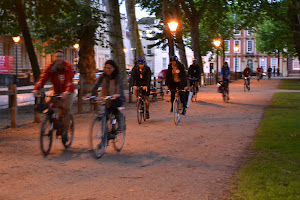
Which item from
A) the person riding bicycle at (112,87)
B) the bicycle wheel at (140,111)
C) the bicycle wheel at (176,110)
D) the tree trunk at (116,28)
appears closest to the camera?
the person riding bicycle at (112,87)

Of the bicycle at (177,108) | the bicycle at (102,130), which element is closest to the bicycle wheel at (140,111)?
the bicycle at (177,108)

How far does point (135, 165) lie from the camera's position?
820 cm

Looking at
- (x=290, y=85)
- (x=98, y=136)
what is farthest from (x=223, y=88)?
(x=290, y=85)

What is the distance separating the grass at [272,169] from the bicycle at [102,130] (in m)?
2.33

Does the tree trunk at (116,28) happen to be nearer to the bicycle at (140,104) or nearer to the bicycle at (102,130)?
the bicycle at (140,104)

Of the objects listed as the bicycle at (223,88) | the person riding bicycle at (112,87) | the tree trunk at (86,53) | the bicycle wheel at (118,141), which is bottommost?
the bicycle wheel at (118,141)

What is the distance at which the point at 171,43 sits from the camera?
1025 inches

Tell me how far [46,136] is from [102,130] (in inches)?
38.2

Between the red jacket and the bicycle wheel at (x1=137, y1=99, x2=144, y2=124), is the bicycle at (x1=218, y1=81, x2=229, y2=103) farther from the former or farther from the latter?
the red jacket

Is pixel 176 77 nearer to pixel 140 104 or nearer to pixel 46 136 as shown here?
pixel 140 104

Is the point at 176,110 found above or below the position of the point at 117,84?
below

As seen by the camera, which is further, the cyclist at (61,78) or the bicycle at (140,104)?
the bicycle at (140,104)

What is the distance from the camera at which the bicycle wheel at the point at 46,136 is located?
8.99 metres

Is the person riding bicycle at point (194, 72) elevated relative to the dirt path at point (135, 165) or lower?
elevated
